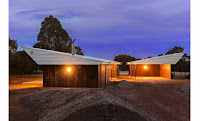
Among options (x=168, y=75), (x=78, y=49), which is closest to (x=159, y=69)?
(x=168, y=75)

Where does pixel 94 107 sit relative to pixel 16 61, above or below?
below

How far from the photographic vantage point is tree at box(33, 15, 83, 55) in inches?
1174

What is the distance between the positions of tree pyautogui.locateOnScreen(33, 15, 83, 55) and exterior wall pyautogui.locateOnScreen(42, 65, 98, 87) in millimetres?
16467

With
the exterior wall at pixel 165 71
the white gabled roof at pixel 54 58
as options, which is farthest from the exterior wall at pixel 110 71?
the exterior wall at pixel 165 71

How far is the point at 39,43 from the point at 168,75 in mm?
22493

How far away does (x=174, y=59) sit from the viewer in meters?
19.5

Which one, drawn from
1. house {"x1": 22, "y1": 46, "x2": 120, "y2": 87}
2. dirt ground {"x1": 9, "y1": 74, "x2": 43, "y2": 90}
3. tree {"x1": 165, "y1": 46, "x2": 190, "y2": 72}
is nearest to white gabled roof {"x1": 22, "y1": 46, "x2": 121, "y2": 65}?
house {"x1": 22, "y1": 46, "x2": 120, "y2": 87}

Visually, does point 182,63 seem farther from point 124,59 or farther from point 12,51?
point 12,51

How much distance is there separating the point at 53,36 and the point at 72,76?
18.9 m

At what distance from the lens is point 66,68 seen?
543 inches

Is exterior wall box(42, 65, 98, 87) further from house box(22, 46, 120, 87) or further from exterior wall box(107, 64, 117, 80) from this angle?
exterior wall box(107, 64, 117, 80)

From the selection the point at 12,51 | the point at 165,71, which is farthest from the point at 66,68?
the point at 12,51

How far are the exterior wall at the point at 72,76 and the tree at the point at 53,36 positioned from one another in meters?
16.5
